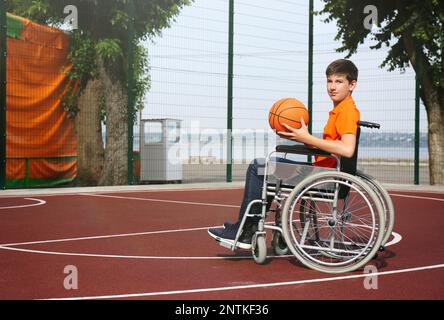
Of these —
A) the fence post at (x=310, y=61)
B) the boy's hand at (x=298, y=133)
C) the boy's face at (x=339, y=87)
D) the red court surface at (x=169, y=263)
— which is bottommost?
the red court surface at (x=169, y=263)

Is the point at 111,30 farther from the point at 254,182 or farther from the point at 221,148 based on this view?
the point at 254,182

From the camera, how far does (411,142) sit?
51.9 feet

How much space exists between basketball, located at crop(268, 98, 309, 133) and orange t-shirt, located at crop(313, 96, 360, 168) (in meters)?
0.21

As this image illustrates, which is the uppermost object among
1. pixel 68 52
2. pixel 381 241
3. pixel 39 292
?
pixel 68 52

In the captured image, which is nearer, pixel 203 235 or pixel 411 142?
pixel 203 235

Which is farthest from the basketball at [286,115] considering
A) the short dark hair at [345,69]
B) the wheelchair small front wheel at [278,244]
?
the wheelchair small front wheel at [278,244]

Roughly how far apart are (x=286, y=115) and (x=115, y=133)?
10.6 m

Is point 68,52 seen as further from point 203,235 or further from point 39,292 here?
point 39,292

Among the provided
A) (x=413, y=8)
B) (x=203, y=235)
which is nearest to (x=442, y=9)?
(x=413, y=8)

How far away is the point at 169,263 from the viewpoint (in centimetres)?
524

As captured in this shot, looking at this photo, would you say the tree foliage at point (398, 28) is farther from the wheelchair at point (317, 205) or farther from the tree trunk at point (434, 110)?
the wheelchair at point (317, 205)

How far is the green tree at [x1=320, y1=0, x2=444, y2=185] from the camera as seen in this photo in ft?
47.0

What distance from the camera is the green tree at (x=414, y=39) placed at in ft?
47.0

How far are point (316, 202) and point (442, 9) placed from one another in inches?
425
